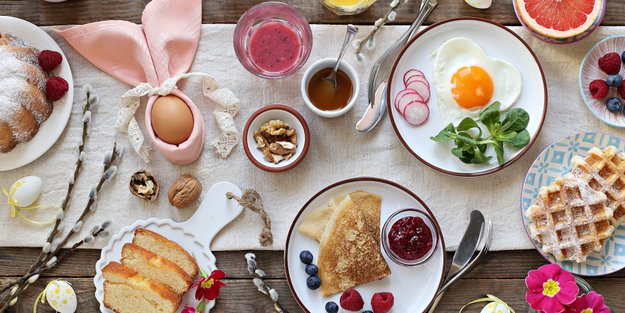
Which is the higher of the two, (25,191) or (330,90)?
(330,90)

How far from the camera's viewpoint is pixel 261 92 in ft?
8.29

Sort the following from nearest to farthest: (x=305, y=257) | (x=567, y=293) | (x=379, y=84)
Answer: (x=567, y=293)
(x=305, y=257)
(x=379, y=84)

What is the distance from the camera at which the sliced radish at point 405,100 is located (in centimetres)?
245

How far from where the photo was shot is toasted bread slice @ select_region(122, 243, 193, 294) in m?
2.40

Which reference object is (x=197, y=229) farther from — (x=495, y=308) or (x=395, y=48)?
Answer: (x=495, y=308)

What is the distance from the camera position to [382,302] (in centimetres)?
238

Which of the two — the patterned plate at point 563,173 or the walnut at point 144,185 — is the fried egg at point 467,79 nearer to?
the patterned plate at point 563,173

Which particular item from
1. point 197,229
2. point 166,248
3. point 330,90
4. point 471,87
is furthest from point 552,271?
point 166,248

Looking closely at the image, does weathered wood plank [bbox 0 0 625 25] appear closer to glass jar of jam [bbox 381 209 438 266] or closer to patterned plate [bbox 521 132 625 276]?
patterned plate [bbox 521 132 625 276]

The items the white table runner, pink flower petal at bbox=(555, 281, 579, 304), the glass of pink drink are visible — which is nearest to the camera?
pink flower petal at bbox=(555, 281, 579, 304)

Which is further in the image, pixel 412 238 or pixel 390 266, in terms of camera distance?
pixel 390 266

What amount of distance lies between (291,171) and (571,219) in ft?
3.52

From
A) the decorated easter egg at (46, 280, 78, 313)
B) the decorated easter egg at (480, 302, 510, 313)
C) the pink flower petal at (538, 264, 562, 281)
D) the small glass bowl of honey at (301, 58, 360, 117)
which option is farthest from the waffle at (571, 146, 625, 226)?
the decorated easter egg at (46, 280, 78, 313)

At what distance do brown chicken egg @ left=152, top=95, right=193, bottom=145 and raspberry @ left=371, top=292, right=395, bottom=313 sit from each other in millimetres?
937
